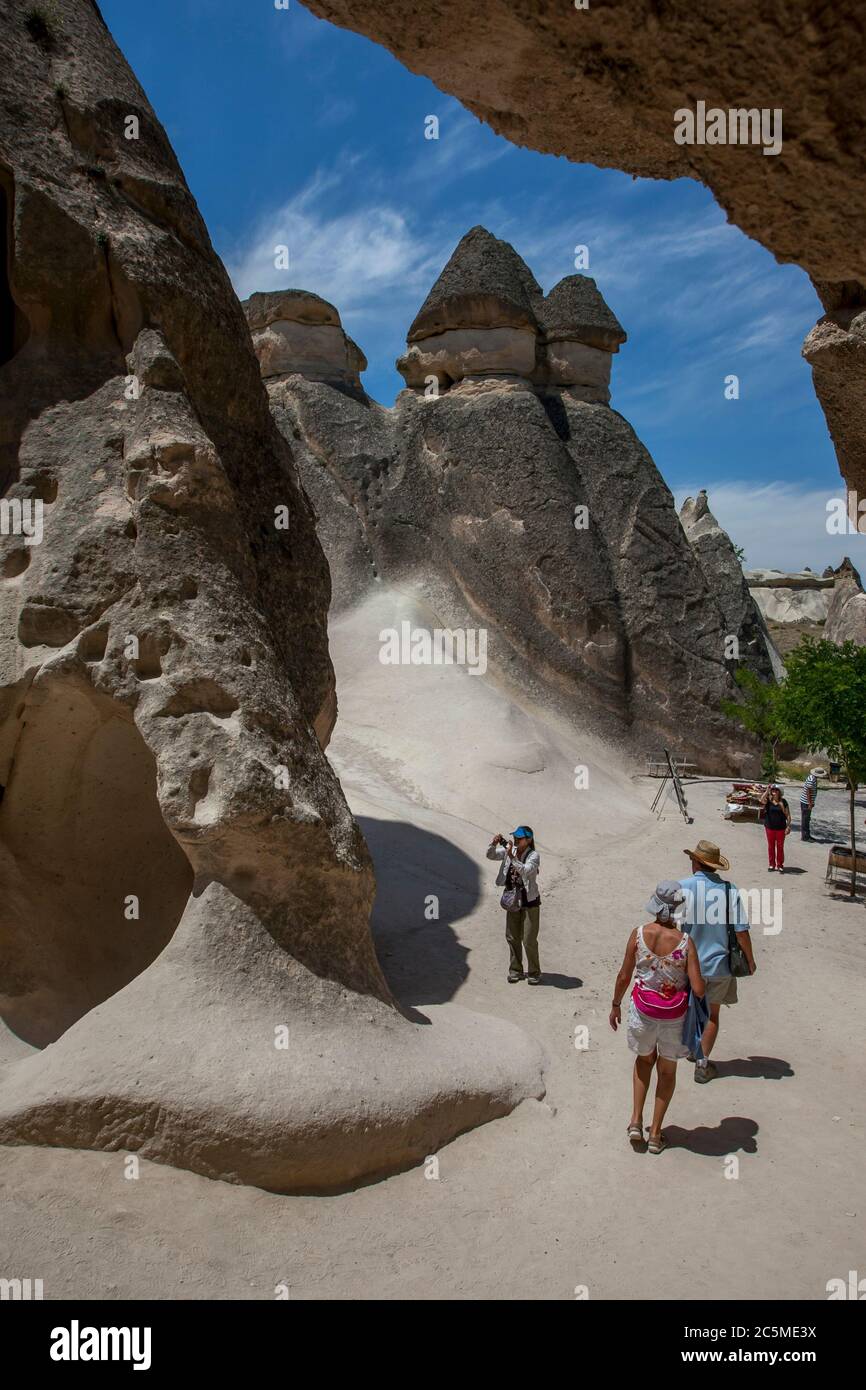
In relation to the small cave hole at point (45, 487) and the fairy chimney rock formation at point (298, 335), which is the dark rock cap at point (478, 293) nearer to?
the fairy chimney rock formation at point (298, 335)

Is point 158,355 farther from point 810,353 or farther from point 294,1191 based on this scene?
point 294,1191

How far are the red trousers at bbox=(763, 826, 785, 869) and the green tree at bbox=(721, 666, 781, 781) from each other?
405cm

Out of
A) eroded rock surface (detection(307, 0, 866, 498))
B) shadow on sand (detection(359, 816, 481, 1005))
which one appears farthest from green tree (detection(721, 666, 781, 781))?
eroded rock surface (detection(307, 0, 866, 498))

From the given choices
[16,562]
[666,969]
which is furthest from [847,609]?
[16,562]

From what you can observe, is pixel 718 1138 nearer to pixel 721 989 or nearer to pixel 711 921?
pixel 721 989

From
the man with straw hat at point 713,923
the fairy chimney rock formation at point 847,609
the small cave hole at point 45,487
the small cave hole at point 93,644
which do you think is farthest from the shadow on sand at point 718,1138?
the fairy chimney rock formation at point 847,609

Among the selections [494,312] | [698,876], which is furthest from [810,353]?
[494,312]

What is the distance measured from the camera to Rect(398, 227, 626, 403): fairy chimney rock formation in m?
15.6

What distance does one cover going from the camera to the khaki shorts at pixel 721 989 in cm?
489

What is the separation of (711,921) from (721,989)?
374mm

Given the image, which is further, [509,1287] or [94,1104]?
[94,1104]

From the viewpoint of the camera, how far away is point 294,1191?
406 centimetres

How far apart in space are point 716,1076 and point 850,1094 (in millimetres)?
664

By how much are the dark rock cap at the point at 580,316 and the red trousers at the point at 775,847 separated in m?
9.94
